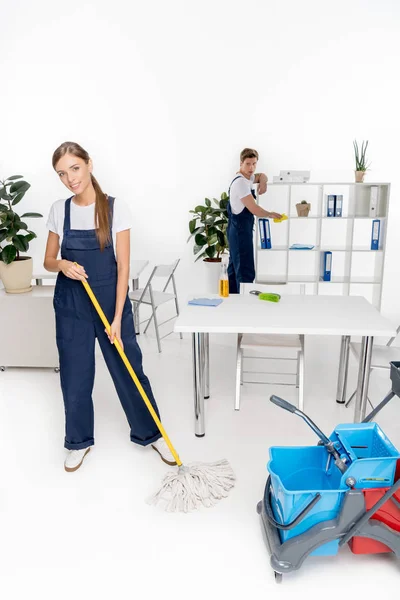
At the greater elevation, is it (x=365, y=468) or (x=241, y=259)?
(x=241, y=259)

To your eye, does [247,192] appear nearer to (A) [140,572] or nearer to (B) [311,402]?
(B) [311,402]

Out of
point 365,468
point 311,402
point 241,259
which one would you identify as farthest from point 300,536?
point 241,259

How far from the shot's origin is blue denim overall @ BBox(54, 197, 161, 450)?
2.25 meters

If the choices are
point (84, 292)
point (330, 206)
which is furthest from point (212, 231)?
point (84, 292)

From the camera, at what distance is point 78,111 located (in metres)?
5.02

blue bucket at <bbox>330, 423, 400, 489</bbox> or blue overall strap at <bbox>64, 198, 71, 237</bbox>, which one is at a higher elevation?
blue overall strap at <bbox>64, 198, 71, 237</bbox>

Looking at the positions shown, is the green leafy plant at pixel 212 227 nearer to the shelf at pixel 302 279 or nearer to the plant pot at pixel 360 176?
the shelf at pixel 302 279

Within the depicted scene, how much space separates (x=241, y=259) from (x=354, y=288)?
1.57 meters

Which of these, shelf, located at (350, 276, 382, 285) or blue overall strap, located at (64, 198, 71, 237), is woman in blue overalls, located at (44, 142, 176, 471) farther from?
shelf, located at (350, 276, 382, 285)

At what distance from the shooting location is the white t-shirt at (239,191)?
412cm

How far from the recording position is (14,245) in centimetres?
354

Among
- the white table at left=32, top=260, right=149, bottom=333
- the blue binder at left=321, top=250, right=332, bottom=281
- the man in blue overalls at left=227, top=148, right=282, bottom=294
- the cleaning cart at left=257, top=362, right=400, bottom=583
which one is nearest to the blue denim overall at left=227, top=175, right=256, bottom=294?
the man in blue overalls at left=227, top=148, right=282, bottom=294

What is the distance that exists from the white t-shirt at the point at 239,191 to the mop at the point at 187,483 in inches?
88.2

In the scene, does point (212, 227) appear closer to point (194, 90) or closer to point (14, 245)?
point (194, 90)
